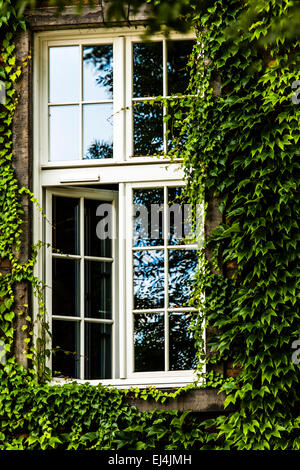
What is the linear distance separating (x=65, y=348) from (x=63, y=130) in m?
1.61

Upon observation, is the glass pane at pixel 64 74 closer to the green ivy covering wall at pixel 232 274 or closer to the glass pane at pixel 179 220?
the green ivy covering wall at pixel 232 274

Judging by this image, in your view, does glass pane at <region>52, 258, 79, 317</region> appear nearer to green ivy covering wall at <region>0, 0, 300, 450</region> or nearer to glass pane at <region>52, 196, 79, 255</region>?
glass pane at <region>52, 196, 79, 255</region>

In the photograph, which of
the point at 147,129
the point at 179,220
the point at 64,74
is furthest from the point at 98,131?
the point at 179,220

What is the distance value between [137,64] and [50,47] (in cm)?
68

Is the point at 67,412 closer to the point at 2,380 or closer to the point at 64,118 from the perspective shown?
the point at 2,380

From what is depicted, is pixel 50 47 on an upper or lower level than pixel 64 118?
upper

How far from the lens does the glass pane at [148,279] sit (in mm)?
6273

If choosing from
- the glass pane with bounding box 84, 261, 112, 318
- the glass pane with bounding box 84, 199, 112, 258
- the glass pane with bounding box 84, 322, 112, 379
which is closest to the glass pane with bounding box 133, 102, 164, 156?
the glass pane with bounding box 84, 199, 112, 258

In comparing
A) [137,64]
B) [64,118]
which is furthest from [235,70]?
[64,118]

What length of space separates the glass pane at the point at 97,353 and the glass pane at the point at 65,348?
0.07 meters

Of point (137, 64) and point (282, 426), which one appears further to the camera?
point (137, 64)

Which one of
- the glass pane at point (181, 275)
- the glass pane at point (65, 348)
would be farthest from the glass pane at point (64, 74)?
the glass pane at point (65, 348)

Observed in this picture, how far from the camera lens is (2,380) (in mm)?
6039

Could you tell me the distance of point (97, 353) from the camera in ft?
20.7
